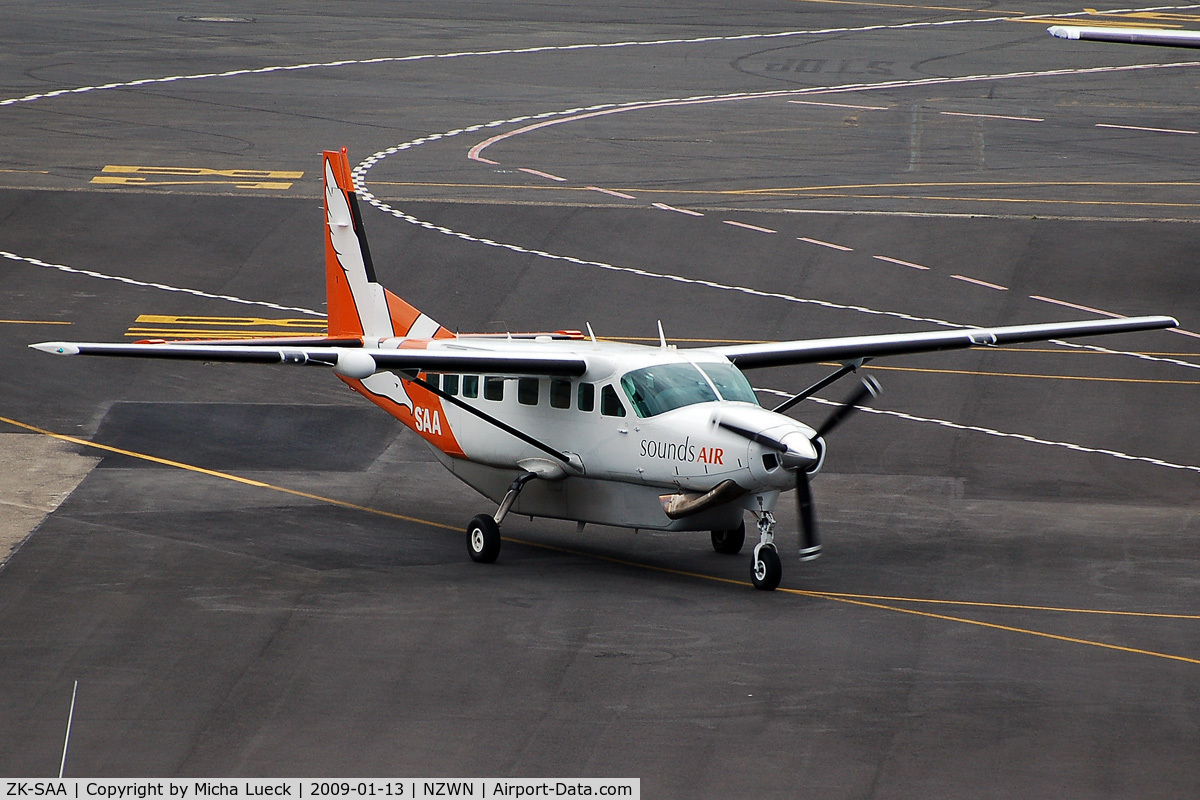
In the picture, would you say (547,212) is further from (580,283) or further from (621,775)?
(621,775)

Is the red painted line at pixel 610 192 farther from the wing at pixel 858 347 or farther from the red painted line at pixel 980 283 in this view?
the wing at pixel 858 347

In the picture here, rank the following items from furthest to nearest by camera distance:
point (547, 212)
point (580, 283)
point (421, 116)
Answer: point (421, 116)
point (547, 212)
point (580, 283)

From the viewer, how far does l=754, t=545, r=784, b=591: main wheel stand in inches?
805

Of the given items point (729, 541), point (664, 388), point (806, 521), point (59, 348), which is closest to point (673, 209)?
point (729, 541)

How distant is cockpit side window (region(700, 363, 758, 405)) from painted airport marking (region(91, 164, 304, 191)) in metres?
22.0

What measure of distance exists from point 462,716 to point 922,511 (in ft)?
33.2

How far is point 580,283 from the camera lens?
35.6m

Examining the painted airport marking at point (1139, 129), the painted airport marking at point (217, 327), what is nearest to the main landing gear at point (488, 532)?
the painted airport marking at point (217, 327)

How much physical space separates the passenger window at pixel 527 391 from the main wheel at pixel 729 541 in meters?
2.97

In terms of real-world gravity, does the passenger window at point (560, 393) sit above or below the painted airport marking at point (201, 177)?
above

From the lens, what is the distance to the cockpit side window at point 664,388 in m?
20.9

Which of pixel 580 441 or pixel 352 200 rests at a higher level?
pixel 352 200

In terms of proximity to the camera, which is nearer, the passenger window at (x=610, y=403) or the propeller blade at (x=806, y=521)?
the propeller blade at (x=806, y=521)

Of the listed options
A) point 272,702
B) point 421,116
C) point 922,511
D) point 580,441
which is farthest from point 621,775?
point 421,116
